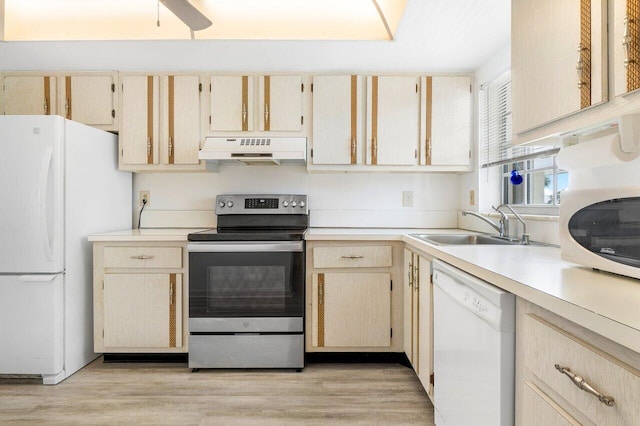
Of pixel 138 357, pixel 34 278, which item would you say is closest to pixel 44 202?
pixel 34 278

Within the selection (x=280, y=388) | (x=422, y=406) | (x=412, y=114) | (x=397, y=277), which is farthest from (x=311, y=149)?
(x=422, y=406)

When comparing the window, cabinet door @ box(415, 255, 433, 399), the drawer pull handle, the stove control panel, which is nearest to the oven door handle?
the stove control panel

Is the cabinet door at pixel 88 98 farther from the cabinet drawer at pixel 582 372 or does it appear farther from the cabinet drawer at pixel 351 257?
the cabinet drawer at pixel 582 372

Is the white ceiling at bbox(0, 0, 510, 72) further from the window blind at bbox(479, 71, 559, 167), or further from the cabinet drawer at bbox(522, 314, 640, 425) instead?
the cabinet drawer at bbox(522, 314, 640, 425)

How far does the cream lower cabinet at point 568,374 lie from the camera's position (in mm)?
661

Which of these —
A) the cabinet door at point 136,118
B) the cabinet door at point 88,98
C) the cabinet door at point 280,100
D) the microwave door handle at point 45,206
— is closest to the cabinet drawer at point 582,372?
the cabinet door at point 280,100

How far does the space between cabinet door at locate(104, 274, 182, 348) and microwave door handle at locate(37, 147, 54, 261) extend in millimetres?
387

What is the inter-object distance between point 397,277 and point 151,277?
1.56 metres

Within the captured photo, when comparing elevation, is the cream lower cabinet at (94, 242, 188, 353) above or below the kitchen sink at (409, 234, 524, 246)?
below

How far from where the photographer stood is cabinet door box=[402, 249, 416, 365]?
224cm

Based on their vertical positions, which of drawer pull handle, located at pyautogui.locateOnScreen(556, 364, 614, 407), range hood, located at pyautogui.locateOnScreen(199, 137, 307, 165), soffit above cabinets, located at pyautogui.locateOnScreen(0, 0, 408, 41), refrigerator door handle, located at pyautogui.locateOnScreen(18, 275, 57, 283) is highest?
soffit above cabinets, located at pyautogui.locateOnScreen(0, 0, 408, 41)

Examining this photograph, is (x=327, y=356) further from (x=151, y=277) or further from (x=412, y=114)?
(x=412, y=114)

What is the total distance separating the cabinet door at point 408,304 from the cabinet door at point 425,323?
129 mm

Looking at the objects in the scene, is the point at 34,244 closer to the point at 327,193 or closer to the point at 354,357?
the point at 327,193
